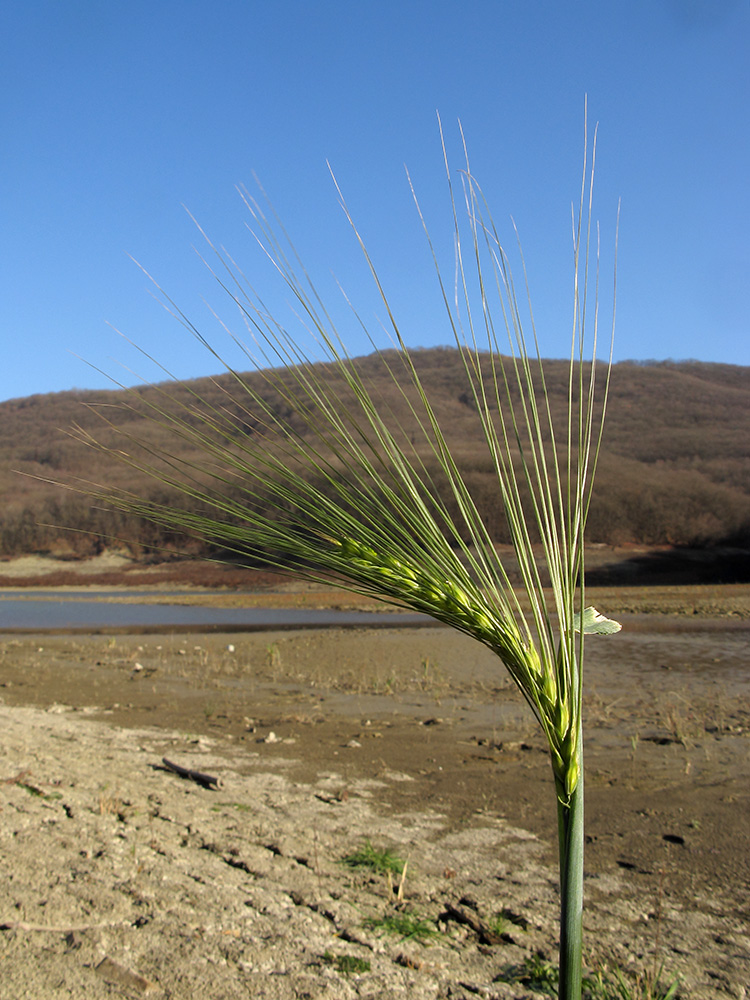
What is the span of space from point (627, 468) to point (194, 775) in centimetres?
5023

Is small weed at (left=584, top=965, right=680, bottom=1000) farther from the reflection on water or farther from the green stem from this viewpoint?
the reflection on water

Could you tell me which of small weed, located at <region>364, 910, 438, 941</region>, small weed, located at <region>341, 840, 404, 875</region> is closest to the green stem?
small weed, located at <region>364, 910, 438, 941</region>

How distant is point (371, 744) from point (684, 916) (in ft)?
11.8

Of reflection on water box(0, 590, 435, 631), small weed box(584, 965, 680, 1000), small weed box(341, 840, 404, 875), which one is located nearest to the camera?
small weed box(584, 965, 680, 1000)

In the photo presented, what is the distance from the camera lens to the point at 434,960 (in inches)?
100

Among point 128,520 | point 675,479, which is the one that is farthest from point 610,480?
point 128,520

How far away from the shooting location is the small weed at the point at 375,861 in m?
3.46

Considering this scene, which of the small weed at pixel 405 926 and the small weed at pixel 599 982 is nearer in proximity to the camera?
the small weed at pixel 599 982

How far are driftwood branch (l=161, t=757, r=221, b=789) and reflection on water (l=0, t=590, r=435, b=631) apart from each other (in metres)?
14.3

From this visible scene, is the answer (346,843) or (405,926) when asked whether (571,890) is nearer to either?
(405,926)

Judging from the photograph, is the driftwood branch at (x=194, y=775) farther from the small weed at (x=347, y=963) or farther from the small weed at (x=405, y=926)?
the small weed at (x=347, y=963)

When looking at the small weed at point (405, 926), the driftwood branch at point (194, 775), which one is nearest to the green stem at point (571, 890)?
the small weed at point (405, 926)

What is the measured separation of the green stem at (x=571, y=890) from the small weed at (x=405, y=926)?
1.60 metres

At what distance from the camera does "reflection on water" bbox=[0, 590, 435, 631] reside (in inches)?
800
